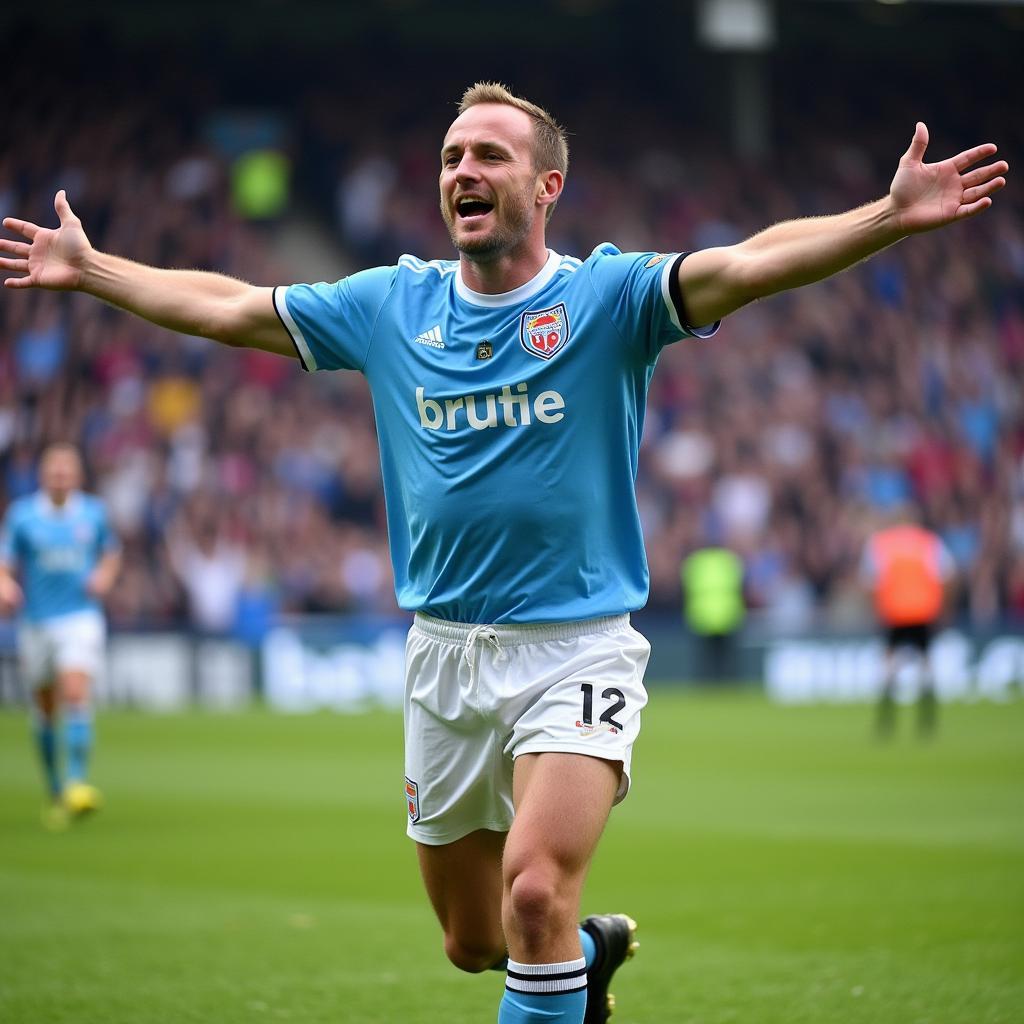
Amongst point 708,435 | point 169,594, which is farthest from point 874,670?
point 169,594

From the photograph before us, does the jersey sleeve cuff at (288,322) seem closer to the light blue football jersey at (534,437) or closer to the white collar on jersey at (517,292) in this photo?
the light blue football jersey at (534,437)

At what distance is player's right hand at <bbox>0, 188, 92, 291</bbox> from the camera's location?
536cm

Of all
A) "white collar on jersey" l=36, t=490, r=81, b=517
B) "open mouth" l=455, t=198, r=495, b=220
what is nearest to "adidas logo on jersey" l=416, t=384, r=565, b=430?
"open mouth" l=455, t=198, r=495, b=220

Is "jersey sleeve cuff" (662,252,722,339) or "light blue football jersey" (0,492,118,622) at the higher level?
"jersey sleeve cuff" (662,252,722,339)

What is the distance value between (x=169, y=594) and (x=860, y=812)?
12981 mm

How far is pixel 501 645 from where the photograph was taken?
5.01 m

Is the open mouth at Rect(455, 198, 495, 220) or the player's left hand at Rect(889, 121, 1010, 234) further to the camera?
the open mouth at Rect(455, 198, 495, 220)

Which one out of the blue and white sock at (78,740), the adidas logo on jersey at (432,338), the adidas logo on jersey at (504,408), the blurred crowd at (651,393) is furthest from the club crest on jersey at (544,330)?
the blurred crowd at (651,393)

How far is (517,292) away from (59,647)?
340 inches

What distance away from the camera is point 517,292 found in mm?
5125

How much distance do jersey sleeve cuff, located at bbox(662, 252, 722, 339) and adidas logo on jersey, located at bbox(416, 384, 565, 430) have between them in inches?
16.1

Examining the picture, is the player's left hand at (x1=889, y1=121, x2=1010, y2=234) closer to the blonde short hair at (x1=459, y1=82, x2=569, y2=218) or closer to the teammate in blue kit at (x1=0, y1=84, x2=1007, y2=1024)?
the teammate in blue kit at (x1=0, y1=84, x2=1007, y2=1024)

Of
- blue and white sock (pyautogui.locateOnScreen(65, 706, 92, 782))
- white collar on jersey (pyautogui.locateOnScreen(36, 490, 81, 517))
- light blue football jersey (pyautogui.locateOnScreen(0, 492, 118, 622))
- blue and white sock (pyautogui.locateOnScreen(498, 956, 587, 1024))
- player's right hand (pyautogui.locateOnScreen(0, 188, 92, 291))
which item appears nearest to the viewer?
blue and white sock (pyautogui.locateOnScreen(498, 956, 587, 1024))

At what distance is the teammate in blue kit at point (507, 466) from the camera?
4746mm
